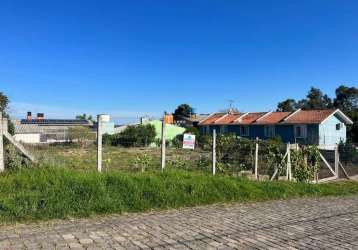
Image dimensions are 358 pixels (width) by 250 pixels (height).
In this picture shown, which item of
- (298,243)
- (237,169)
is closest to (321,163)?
(237,169)

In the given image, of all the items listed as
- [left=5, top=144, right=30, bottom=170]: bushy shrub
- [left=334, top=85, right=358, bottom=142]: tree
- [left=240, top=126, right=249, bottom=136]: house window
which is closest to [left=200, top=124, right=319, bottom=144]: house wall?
[left=240, top=126, right=249, bottom=136]: house window

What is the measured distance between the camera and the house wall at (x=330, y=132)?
154 ft

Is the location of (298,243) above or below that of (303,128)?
below

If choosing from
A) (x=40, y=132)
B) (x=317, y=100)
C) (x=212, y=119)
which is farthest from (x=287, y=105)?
(x=40, y=132)

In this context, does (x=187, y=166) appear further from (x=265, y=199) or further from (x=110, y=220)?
(x=110, y=220)

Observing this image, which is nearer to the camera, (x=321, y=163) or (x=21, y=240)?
(x=21, y=240)

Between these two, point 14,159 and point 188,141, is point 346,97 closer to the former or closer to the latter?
point 188,141

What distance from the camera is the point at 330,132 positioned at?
159ft

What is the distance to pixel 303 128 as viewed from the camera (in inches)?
1905

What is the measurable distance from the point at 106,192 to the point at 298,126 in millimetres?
42188

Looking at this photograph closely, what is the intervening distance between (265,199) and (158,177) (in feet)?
9.54

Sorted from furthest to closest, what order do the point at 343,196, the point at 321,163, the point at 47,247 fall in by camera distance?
1. the point at 321,163
2. the point at 343,196
3. the point at 47,247

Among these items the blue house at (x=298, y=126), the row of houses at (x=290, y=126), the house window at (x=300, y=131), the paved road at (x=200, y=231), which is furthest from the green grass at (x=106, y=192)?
the house window at (x=300, y=131)

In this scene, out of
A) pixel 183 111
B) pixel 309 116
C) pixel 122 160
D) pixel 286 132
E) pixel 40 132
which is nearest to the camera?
pixel 122 160
